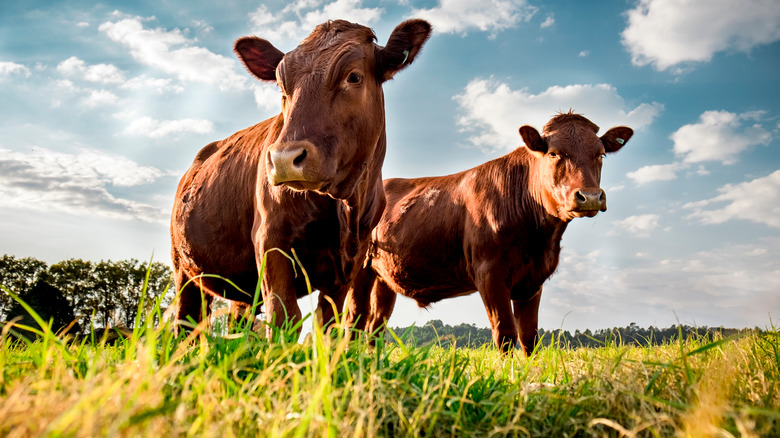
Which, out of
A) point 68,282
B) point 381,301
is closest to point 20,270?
point 68,282

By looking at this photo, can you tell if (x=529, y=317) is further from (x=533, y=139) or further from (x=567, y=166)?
(x=533, y=139)

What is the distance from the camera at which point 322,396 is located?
71.4 inches

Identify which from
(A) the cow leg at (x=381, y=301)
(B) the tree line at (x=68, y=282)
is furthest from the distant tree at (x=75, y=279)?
(A) the cow leg at (x=381, y=301)

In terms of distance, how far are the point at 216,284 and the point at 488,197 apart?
12.6ft

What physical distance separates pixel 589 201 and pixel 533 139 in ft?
4.03

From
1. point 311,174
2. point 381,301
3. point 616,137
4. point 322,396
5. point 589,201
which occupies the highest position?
point 616,137

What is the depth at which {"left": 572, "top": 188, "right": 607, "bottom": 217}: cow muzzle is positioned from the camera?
6520mm

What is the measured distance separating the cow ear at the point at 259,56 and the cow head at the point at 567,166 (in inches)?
136

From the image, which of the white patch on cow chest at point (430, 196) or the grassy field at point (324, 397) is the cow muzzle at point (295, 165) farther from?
the white patch on cow chest at point (430, 196)

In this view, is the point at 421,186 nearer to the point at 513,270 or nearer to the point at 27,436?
the point at 513,270

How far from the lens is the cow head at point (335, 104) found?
3557 millimetres

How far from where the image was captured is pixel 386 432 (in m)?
1.92

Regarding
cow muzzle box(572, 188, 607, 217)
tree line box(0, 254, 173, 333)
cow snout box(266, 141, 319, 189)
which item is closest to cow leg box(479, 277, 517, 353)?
cow muzzle box(572, 188, 607, 217)

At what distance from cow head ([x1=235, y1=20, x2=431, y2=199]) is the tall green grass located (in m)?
1.23
